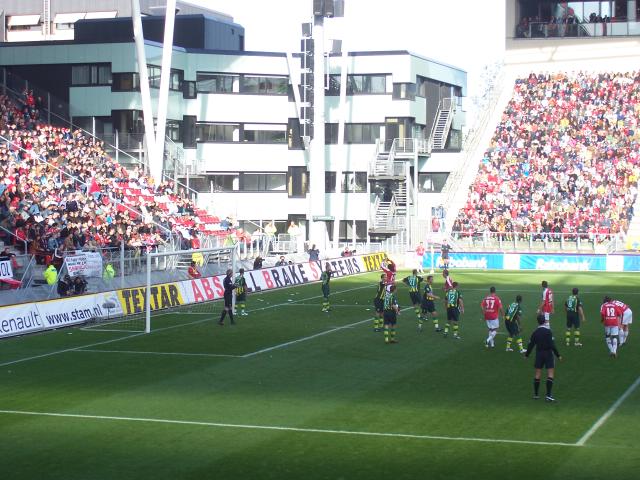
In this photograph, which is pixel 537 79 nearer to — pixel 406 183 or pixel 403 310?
pixel 406 183

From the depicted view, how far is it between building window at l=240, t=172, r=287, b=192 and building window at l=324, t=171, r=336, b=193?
2.89m

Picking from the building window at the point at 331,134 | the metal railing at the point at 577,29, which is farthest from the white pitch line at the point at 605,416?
the metal railing at the point at 577,29

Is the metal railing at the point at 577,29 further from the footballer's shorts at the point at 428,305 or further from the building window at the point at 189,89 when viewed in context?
the footballer's shorts at the point at 428,305

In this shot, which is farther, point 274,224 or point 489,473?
point 274,224

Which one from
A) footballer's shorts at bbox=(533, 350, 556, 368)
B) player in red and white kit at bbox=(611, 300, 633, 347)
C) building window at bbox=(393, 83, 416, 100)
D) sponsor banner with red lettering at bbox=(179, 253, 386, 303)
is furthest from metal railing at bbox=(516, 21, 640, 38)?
footballer's shorts at bbox=(533, 350, 556, 368)

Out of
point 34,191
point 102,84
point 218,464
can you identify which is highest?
point 102,84

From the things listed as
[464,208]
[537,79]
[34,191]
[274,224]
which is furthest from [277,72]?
[34,191]

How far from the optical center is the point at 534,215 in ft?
235

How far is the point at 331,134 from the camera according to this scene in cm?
7644

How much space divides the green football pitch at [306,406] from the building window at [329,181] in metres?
39.4

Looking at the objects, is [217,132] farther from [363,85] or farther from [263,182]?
[363,85]

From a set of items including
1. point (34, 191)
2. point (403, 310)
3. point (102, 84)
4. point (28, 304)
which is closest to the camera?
point (28, 304)

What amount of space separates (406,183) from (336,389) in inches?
1951

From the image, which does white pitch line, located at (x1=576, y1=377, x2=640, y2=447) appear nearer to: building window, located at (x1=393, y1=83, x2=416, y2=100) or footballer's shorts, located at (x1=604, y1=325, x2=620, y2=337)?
footballer's shorts, located at (x1=604, y1=325, x2=620, y2=337)
